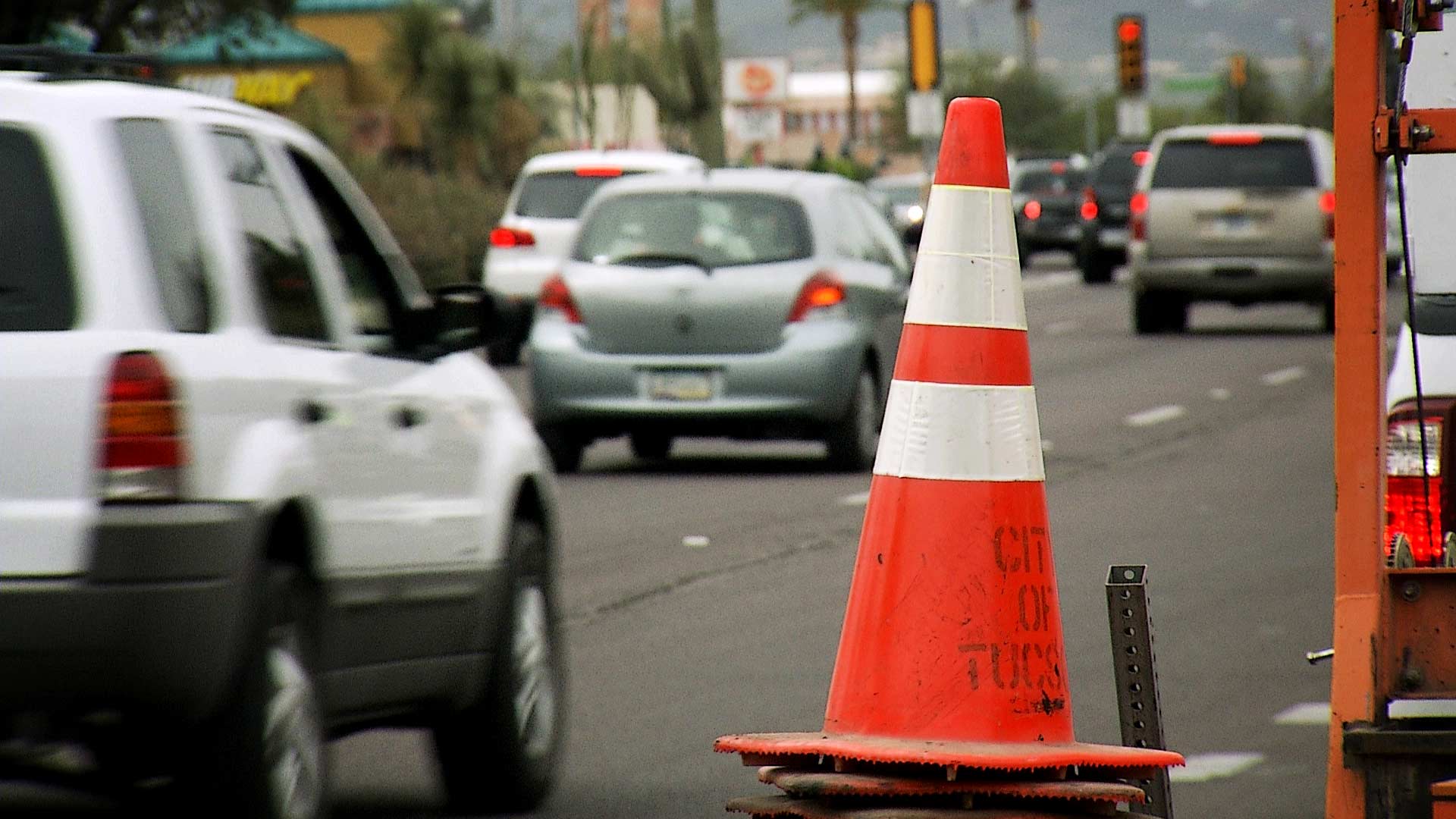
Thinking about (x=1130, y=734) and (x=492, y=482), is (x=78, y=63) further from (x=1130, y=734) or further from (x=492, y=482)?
(x=1130, y=734)

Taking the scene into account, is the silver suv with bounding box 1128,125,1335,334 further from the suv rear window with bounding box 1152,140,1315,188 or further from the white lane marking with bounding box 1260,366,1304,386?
the white lane marking with bounding box 1260,366,1304,386

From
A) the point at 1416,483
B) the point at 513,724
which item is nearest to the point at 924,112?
the point at 513,724

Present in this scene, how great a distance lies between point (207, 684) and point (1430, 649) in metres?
2.19

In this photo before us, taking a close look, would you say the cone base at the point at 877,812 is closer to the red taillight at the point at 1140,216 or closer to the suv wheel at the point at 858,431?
the suv wheel at the point at 858,431

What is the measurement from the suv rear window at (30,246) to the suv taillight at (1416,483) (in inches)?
97.3

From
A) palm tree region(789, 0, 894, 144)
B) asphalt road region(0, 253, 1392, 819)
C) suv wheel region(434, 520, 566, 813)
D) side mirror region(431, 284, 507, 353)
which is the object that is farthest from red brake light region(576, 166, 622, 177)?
palm tree region(789, 0, 894, 144)

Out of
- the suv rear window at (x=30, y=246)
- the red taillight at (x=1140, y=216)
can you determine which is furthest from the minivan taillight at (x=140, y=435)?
the red taillight at (x=1140, y=216)

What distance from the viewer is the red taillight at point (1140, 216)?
29.7 meters

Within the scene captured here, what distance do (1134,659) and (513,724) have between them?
2.50m

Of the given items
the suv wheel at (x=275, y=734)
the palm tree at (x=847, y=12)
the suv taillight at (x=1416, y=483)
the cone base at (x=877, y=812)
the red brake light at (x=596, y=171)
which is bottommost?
the palm tree at (x=847, y=12)

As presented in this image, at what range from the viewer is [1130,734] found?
5270mm

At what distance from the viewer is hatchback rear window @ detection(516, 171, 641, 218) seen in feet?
83.3

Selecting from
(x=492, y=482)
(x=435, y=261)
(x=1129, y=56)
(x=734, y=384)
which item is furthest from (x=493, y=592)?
(x=1129, y=56)

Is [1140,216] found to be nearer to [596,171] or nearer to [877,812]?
[596,171]
